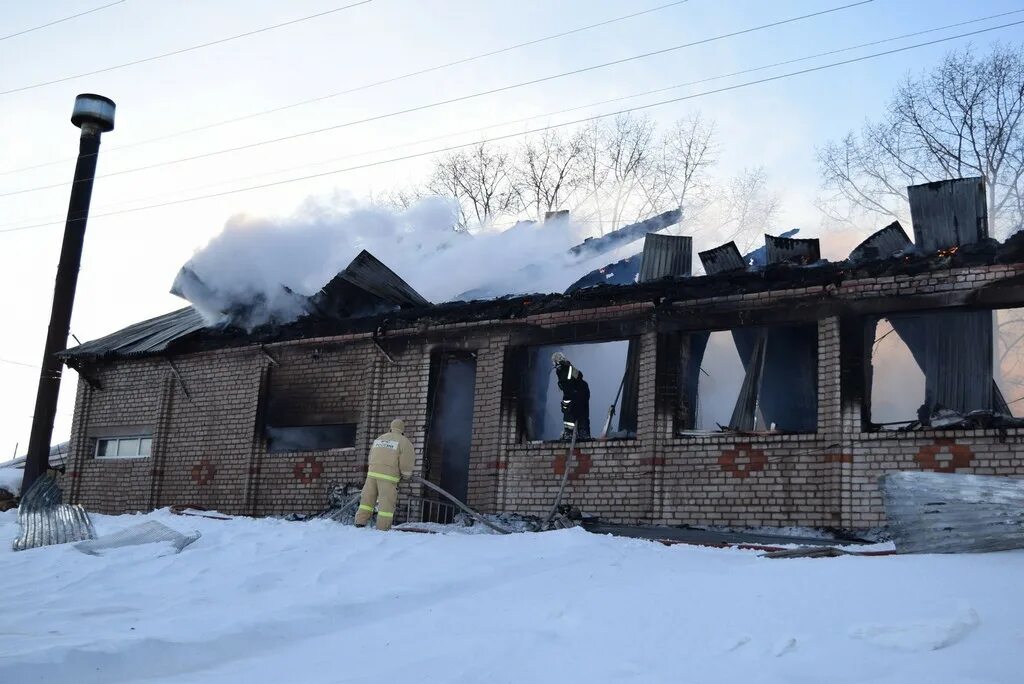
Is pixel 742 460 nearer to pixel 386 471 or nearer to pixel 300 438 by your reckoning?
pixel 386 471

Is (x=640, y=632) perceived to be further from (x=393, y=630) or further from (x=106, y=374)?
(x=106, y=374)

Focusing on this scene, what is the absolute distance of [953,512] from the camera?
569 centimetres

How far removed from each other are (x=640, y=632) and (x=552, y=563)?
2091mm

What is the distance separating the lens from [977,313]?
953 centimetres

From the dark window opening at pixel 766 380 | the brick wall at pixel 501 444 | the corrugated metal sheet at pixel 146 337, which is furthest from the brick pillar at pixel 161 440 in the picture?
the dark window opening at pixel 766 380

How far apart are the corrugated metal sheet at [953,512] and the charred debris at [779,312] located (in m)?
3.50

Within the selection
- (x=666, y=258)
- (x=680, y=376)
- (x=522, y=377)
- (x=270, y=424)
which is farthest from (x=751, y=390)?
(x=270, y=424)

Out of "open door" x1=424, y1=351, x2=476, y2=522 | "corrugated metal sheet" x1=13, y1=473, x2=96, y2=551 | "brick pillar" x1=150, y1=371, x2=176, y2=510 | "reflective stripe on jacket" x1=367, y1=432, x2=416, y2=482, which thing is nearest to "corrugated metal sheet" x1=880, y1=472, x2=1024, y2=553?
"reflective stripe on jacket" x1=367, y1=432, x2=416, y2=482

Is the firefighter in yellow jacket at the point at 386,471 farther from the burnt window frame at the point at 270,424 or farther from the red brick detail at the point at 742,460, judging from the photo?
the red brick detail at the point at 742,460

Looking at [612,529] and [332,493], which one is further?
[332,493]

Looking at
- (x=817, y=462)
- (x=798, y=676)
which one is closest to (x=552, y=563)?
(x=798, y=676)

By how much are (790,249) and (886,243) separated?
1.07 metres

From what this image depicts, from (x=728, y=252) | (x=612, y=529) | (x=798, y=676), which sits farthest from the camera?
(x=728, y=252)

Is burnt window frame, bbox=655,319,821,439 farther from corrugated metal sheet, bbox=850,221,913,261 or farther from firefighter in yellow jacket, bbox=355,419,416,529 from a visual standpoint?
firefighter in yellow jacket, bbox=355,419,416,529
